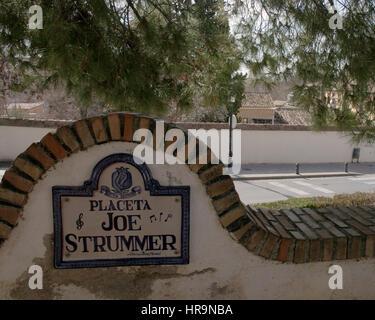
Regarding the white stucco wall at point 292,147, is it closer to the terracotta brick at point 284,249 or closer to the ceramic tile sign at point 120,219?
the terracotta brick at point 284,249

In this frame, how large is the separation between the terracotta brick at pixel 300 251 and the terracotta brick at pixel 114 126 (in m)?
1.28

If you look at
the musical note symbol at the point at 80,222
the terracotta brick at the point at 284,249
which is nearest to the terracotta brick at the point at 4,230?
the musical note symbol at the point at 80,222

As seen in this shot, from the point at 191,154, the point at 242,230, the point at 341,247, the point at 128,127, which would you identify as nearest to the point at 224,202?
the point at 242,230

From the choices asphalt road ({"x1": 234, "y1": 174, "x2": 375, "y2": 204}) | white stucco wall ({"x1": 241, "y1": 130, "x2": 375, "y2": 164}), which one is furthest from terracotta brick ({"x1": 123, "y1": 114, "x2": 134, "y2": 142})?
white stucco wall ({"x1": 241, "y1": 130, "x2": 375, "y2": 164})

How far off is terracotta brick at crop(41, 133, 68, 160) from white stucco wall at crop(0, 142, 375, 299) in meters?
0.04

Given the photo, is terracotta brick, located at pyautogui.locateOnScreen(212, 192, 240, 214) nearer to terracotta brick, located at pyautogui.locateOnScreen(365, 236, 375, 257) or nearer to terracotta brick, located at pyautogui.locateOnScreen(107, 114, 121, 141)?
terracotta brick, located at pyautogui.locateOnScreen(107, 114, 121, 141)

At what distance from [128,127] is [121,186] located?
13.4 inches

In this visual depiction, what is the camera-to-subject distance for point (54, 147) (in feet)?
6.35

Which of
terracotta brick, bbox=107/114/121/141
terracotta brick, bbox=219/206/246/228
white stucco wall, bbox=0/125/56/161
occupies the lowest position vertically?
terracotta brick, bbox=219/206/246/228

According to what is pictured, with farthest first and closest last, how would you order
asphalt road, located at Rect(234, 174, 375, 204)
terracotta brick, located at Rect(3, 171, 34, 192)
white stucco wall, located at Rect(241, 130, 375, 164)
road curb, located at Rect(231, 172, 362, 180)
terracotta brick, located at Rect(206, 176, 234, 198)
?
1. white stucco wall, located at Rect(241, 130, 375, 164)
2. road curb, located at Rect(231, 172, 362, 180)
3. asphalt road, located at Rect(234, 174, 375, 204)
4. terracotta brick, located at Rect(206, 176, 234, 198)
5. terracotta brick, located at Rect(3, 171, 34, 192)

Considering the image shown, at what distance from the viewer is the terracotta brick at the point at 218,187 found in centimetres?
204

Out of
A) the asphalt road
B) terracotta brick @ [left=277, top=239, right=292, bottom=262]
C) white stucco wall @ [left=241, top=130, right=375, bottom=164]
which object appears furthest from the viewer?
white stucco wall @ [left=241, top=130, right=375, bottom=164]

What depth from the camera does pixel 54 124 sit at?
13.7 meters

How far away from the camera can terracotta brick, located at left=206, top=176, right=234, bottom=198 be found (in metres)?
2.04
